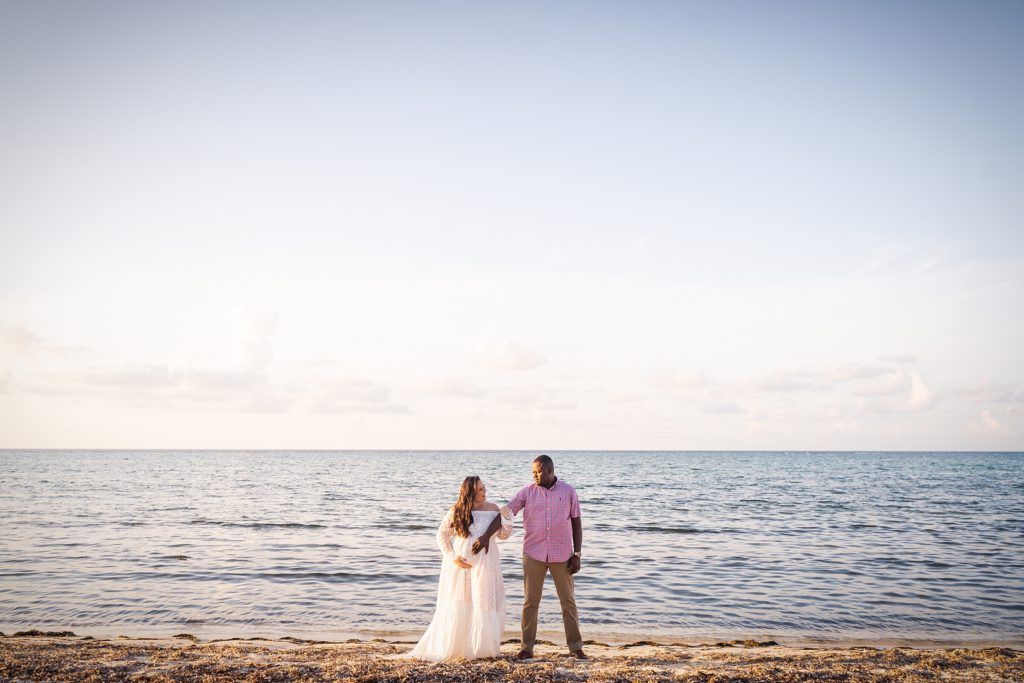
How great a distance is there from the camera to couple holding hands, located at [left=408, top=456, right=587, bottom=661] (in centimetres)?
739


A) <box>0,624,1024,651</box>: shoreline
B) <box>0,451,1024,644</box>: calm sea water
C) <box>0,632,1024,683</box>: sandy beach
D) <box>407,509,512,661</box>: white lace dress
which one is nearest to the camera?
<box>0,632,1024,683</box>: sandy beach

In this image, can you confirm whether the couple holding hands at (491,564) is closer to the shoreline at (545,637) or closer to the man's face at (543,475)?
the man's face at (543,475)

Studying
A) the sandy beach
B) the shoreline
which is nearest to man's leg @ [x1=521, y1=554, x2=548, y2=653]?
the sandy beach

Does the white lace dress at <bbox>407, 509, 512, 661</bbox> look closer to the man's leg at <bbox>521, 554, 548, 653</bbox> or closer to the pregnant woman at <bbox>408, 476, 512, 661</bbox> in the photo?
the pregnant woman at <bbox>408, 476, 512, 661</bbox>

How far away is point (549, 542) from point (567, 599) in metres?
0.73

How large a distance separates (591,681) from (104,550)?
51.8ft

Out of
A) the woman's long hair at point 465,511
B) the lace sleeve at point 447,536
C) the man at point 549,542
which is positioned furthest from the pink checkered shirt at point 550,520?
the lace sleeve at point 447,536

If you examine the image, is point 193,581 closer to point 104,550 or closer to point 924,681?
point 104,550

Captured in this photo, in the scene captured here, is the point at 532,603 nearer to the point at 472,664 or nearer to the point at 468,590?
the point at 468,590

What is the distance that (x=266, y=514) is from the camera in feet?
83.8

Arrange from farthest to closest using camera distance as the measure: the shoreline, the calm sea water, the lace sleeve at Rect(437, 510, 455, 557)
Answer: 1. the calm sea water
2. the shoreline
3. the lace sleeve at Rect(437, 510, 455, 557)

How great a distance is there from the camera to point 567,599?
763 cm

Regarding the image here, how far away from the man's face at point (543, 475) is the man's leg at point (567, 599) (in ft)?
3.26

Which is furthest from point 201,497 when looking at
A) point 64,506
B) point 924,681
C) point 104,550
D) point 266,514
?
point 924,681
